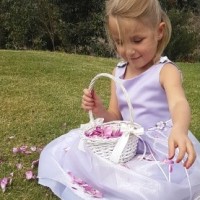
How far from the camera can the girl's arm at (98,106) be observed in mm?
2793

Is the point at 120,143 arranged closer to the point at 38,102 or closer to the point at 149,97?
the point at 149,97

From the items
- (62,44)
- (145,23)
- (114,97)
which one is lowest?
(62,44)

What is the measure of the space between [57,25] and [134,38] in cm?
1072

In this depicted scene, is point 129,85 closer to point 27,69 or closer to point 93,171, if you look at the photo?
point 93,171

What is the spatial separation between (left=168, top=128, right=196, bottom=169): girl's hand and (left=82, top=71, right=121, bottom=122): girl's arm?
3.25ft

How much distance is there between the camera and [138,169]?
258 centimetres

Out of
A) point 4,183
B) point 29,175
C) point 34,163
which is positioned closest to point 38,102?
point 34,163

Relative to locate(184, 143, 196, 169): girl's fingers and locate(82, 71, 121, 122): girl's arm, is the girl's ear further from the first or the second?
locate(184, 143, 196, 169): girl's fingers

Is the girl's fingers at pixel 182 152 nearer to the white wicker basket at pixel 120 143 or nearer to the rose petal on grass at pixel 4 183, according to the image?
the white wicker basket at pixel 120 143

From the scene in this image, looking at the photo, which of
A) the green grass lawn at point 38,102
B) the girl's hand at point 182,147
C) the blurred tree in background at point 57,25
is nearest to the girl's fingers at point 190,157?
the girl's hand at point 182,147

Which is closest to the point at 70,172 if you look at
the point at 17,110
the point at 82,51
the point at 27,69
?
the point at 17,110

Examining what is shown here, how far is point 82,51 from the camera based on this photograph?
13.0 meters

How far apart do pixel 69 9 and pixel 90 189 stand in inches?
423

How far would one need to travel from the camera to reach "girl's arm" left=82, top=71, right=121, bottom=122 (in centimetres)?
279
